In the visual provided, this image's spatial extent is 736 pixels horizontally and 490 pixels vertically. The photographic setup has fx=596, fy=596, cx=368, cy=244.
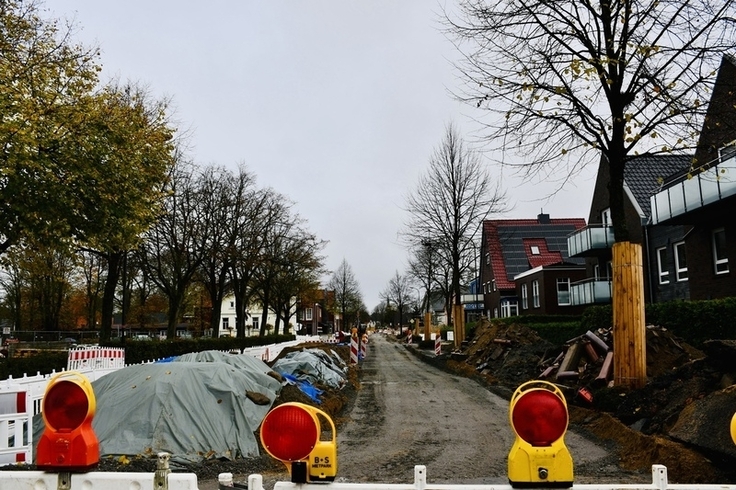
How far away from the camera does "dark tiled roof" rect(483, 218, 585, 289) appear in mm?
51656

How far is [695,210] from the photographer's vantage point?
21938 mm

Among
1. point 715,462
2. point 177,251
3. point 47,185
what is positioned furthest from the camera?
point 177,251

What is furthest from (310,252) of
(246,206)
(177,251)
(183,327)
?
(183,327)

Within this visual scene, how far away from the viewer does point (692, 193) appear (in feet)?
72.5

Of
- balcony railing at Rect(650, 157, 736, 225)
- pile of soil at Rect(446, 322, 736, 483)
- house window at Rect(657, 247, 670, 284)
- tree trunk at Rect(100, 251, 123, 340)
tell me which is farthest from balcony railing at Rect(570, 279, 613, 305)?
tree trunk at Rect(100, 251, 123, 340)

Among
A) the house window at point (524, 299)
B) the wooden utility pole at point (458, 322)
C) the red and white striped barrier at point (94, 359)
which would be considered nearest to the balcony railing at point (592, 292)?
the wooden utility pole at point (458, 322)

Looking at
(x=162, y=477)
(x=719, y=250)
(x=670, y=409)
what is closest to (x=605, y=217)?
(x=719, y=250)

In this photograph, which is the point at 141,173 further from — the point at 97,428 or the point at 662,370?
the point at 662,370

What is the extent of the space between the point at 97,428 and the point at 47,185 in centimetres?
933

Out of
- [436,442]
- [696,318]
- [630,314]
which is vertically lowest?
[436,442]

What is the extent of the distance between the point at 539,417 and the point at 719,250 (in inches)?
965

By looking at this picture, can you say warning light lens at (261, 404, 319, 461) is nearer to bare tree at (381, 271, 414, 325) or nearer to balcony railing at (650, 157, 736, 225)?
balcony railing at (650, 157, 736, 225)

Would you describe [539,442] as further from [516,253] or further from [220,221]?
[516,253]

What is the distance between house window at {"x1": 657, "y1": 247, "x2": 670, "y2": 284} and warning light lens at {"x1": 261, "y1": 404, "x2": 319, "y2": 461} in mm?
28874
